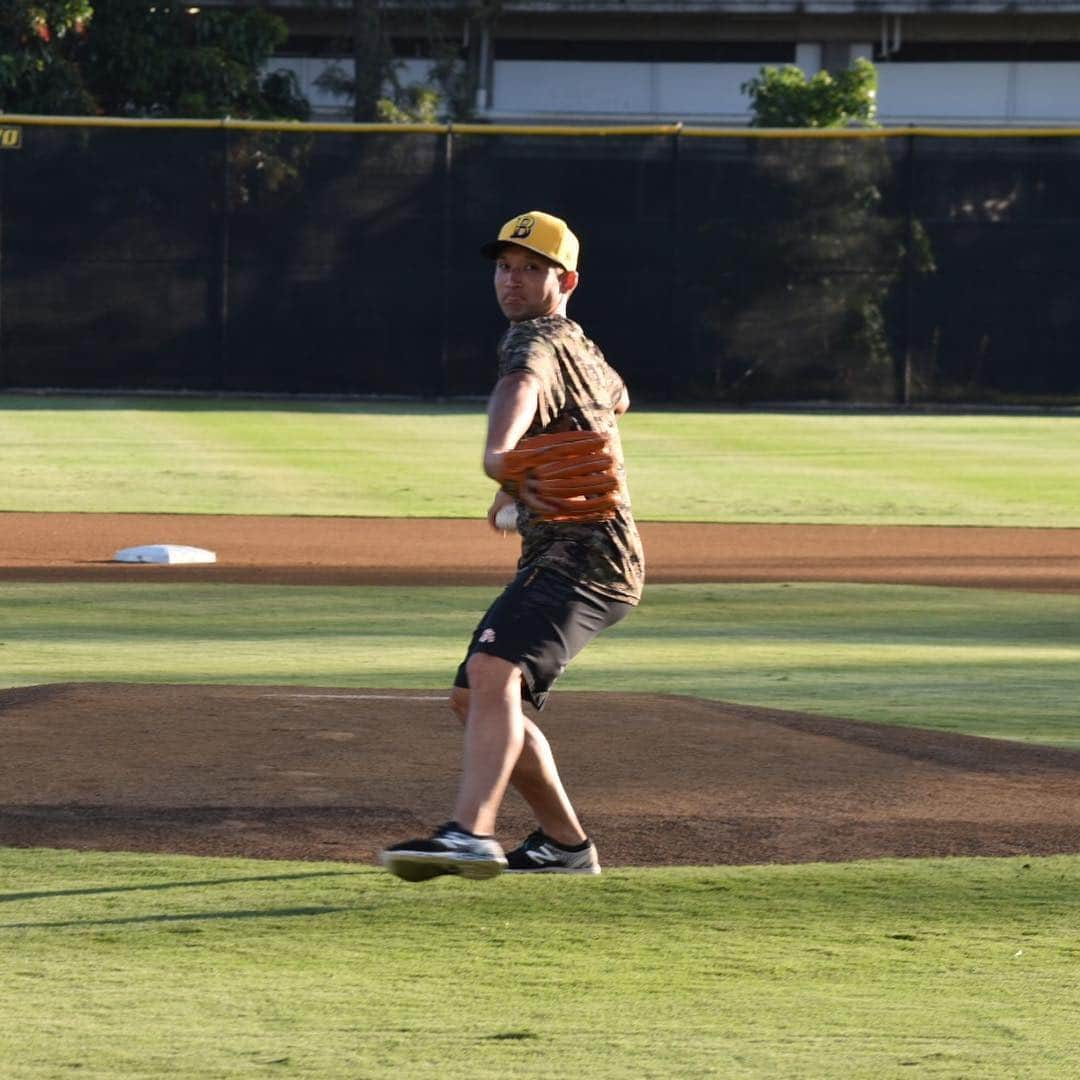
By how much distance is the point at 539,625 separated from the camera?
515 cm

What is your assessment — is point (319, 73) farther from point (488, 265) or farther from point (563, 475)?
point (563, 475)

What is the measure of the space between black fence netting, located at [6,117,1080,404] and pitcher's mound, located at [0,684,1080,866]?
58.9 feet

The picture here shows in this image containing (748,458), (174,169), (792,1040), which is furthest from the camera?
(174,169)

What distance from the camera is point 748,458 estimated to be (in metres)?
21.0

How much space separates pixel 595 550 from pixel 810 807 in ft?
5.24

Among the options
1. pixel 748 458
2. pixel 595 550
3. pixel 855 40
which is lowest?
pixel 748 458

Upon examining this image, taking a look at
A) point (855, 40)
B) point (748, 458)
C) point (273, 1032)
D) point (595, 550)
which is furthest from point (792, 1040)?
point (855, 40)

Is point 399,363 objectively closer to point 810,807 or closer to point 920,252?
point 920,252

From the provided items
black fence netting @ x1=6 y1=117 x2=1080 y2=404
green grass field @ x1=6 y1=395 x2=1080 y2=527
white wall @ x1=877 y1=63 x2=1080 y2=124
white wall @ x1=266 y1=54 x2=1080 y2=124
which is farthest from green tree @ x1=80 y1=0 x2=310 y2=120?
white wall @ x1=877 y1=63 x2=1080 y2=124

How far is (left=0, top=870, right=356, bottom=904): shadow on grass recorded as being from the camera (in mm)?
5191

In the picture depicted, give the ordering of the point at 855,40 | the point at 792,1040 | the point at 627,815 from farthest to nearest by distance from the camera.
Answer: the point at 855,40 < the point at 627,815 < the point at 792,1040

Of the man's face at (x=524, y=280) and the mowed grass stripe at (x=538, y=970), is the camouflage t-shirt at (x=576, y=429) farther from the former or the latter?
the mowed grass stripe at (x=538, y=970)

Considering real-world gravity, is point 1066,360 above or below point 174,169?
Result: below

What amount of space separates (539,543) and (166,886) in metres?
1.26
